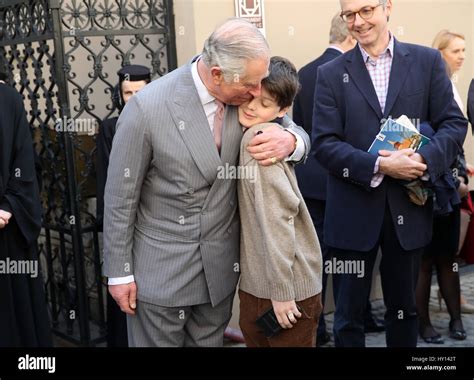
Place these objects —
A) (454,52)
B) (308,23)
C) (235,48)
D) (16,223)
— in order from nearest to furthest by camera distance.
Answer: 1. (235,48)
2. (16,223)
3. (454,52)
4. (308,23)

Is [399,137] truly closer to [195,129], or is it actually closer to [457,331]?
[195,129]

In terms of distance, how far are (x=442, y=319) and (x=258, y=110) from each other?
3457mm

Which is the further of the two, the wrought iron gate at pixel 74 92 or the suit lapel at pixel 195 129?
the wrought iron gate at pixel 74 92

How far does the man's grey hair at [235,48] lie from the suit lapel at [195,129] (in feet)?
0.60

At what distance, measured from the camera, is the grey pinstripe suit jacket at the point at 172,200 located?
3053mm

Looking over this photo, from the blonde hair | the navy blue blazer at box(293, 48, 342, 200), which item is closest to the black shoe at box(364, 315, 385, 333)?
the navy blue blazer at box(293, 48, 342, 200)

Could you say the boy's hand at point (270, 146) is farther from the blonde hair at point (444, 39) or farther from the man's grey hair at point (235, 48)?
the blonde hair at point (444, 39)

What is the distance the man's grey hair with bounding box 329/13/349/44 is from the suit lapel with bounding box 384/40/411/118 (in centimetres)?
124

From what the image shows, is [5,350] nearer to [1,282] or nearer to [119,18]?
[1,282]

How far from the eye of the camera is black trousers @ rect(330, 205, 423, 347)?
4.15 m

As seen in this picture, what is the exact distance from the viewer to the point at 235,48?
2.91m

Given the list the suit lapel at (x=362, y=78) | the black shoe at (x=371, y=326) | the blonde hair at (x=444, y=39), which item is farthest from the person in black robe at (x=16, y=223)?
the blonde hair at (x=444, y=39)

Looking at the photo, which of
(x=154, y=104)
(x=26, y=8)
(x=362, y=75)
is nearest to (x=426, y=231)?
(x=362, y=75)

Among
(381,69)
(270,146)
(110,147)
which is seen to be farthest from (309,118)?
(270,146)
